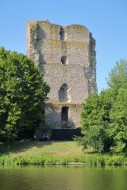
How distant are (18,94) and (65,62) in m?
14.4

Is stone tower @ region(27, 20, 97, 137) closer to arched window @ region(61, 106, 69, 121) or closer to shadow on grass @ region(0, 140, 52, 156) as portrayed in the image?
arched window @ region(61, 106, 69, 121)

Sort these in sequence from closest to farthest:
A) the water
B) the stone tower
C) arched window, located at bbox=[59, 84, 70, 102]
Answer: the water, the stone tower, arched window, located at bbox=[59, 84, 70, 102]

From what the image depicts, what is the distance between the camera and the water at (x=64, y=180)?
1969 centimetres

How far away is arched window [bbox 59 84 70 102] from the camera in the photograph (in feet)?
165

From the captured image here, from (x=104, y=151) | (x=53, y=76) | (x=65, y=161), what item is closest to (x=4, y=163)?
(x=65, y=161)

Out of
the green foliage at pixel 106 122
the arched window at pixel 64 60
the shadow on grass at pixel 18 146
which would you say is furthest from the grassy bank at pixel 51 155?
the arched window at pixel 64 60

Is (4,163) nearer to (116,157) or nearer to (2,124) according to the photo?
(2,124)

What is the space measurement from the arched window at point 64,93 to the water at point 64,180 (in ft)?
81.8

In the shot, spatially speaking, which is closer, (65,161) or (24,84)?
(65,161)

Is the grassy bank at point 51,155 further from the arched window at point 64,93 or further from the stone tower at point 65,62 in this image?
the arched window at point 64,93

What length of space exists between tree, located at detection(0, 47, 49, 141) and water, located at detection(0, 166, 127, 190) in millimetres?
12263

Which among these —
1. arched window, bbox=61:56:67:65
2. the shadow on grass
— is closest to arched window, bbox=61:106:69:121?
arched window, bbox=61:56:67:65

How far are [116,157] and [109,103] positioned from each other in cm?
655

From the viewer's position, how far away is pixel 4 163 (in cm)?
3272
